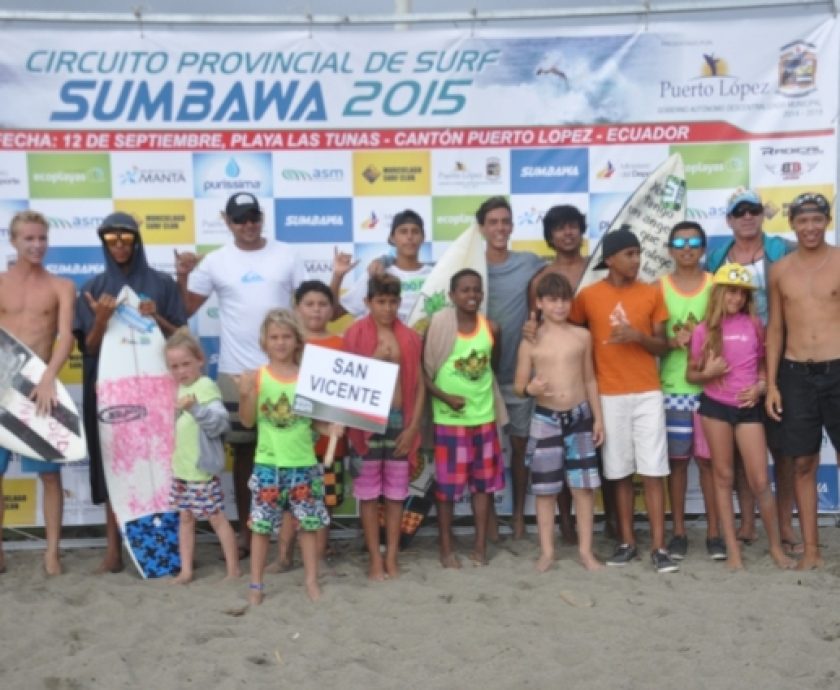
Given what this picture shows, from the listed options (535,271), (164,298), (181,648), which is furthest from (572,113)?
(181,648)

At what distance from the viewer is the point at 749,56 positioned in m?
5.88

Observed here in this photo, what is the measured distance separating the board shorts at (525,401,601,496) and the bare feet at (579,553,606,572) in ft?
1.22

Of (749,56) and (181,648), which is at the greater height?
(749,56)

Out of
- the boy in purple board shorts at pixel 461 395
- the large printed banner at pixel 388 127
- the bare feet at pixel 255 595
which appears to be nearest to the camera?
the bare feet at pixel 255 595

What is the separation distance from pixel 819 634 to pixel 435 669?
1.65 m

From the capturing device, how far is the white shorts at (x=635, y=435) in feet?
16.5

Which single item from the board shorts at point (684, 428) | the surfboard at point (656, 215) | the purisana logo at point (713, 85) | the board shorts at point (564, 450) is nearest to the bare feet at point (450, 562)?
the board shorts at point (564, 450)

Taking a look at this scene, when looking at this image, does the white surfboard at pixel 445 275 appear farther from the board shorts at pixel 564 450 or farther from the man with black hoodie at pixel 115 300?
the man with black hoodie at pixel 115 300

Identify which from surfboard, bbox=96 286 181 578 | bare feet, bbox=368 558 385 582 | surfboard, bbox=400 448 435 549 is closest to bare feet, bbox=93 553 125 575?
surfboard, bbox=96 286 181 578

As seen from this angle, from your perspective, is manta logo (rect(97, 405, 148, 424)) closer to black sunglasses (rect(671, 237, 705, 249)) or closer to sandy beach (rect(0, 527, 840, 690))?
sandy beach (rect(0, 527, 840, 690))

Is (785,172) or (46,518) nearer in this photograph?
(46,518)

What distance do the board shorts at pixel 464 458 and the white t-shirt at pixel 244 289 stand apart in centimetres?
115

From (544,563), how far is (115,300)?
2.66m

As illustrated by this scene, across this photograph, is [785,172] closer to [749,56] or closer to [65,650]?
[749,56]
